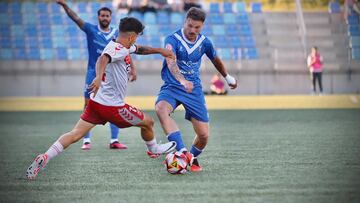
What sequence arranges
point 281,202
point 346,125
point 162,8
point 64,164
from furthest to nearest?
point 162,8
point 346,125
point 64,164
point 281,202

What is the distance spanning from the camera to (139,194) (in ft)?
20.1

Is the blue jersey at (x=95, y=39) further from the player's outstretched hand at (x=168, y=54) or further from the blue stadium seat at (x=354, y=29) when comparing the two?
the blue stadium seat at (x=354, y=29)

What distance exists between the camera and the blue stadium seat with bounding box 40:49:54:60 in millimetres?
29812

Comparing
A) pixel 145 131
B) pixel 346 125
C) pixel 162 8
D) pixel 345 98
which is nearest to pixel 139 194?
pixel 145 131

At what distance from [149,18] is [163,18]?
529 millimetres

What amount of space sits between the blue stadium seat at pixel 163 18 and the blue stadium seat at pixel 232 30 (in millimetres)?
2288

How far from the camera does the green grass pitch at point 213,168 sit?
19.9 feet

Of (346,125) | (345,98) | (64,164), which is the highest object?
(64,164)

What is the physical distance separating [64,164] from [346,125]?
6.69m

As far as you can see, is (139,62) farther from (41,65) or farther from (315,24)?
→ (315,24)

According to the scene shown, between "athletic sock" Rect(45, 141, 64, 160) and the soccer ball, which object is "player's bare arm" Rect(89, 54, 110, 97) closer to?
"athletic sock" Rect(45, 141, 64, 160)

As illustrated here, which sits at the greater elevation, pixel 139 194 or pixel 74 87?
pixel 139 194

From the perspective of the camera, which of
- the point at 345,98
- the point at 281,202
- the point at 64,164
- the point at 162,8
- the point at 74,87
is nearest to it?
the point at 281,202

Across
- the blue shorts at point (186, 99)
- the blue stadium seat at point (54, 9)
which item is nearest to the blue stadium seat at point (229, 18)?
the blue stadium seat at point (54, 9)
